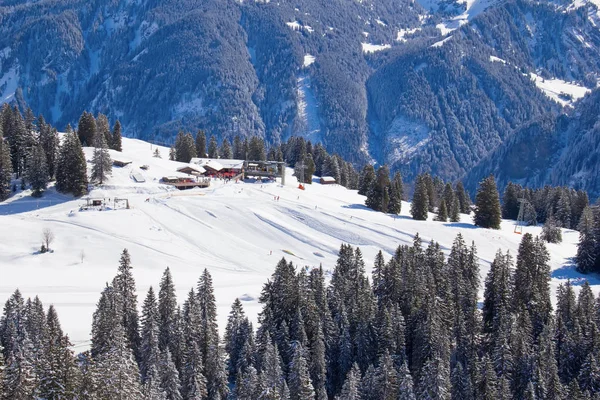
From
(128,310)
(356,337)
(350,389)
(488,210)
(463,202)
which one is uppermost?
(488,210)

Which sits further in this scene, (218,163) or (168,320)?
(218,163)

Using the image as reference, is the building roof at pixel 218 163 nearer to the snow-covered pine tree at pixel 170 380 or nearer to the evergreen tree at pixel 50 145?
the evergreen tree at pixel 50 145

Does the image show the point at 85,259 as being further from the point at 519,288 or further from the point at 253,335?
the point at 519,288

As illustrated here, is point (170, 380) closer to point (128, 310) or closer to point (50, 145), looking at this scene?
point (128, 310)

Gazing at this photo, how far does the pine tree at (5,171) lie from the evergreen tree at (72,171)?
6350 millimetres

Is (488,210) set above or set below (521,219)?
above

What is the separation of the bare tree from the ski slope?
718mm

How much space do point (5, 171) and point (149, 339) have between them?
5212cm

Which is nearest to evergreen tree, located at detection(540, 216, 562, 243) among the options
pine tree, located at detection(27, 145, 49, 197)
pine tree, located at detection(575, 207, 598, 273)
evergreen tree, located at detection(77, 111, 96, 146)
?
pine tree, located at detection(575, 207, 598, 273)

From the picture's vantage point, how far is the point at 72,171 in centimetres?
9656

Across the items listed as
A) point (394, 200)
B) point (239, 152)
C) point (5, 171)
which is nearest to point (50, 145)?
point (5, 171)

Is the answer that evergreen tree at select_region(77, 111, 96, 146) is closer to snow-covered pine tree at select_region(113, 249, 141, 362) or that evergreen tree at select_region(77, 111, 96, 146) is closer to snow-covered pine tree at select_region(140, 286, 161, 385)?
snow-covered pine tree at select_region(113, 249, 141, 362)

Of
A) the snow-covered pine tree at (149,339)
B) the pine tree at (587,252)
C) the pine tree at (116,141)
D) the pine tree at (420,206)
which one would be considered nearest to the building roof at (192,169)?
the pine tree at (116,141)

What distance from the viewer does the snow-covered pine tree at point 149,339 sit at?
5225 centimetres
